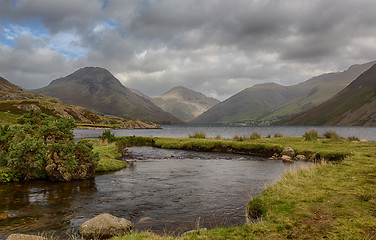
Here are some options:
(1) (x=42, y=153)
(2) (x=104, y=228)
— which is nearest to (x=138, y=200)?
(2) (x=104, y=228)

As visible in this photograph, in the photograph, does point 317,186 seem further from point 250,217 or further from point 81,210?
point 81,210

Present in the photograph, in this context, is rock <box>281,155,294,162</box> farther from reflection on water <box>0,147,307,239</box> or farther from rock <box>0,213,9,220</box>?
rock <box>0,213,9,220</box>

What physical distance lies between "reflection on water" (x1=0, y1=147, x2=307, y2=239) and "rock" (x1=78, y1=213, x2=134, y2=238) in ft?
3.12

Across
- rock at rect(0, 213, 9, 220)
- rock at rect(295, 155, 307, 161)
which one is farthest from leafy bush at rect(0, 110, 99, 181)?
rock at rect(295, 155, 307, 161)

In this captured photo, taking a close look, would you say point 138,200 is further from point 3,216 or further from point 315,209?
point 315,209

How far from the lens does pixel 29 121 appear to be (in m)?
27.1

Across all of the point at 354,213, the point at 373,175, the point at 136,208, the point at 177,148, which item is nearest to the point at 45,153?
the point at 136,208

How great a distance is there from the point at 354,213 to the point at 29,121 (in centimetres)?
3091

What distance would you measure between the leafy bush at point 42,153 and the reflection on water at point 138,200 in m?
1.43

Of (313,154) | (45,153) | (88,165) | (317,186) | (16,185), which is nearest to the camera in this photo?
(317,186)

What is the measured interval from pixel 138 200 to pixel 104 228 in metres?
6.30

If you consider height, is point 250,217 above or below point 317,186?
below

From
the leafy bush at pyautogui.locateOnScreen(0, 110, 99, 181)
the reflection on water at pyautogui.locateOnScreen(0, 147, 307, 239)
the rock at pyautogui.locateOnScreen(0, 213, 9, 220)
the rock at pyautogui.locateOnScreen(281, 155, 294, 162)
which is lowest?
the rock at pyautogui.locateOnScreen(281, 155, 294, 162)

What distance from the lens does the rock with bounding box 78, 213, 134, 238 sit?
12.1 meters
